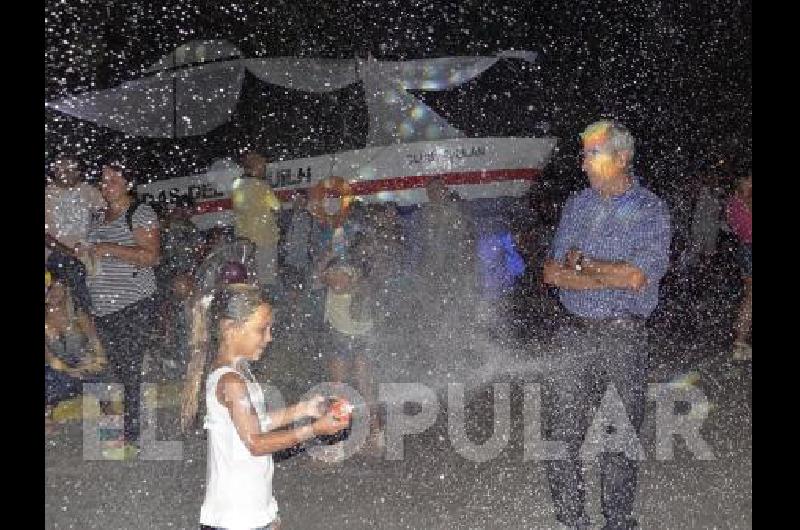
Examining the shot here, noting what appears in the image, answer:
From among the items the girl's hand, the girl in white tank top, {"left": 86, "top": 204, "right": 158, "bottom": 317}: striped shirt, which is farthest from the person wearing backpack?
the girl's hand

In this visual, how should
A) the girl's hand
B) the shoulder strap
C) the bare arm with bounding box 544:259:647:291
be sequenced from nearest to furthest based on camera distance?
the girl's hand, the bare arm with bounding box 544:259:647:291, the shoulder strap

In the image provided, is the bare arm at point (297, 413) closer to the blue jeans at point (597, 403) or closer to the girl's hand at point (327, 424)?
the girl's hand at point (327, 424)

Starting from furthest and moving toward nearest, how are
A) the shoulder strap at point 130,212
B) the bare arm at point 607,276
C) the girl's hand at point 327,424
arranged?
1. the shoulder strap at point 130,212
2. the bare arm at point 607,276
3. the girl's hand at point 327,424

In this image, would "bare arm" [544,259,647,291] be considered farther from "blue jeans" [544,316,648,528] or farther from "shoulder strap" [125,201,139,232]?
"shoulder strap" [125,201,139,232]

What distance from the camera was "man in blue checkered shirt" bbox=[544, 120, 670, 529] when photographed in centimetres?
128

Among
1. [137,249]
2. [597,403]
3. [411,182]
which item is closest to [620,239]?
[597,403]

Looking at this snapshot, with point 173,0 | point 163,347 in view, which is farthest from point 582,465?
point 173,0

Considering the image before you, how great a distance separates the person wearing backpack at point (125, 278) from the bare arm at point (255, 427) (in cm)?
51

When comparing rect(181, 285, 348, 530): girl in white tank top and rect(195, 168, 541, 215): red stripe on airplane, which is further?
rect(195, 168, 541, 215): red stripe on airplane

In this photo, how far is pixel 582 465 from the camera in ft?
4.48

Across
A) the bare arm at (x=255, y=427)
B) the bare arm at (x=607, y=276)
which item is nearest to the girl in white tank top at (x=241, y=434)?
the bare arm at (x=255, y=427)

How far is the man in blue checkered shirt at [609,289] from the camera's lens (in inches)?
50.4

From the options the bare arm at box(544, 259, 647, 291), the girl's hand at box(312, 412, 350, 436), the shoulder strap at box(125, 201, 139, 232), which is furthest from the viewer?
the shoulder strap at box(125, 201, 139, 232)

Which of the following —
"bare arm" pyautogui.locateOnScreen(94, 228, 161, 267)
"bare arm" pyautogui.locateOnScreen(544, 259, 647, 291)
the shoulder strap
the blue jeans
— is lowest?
the blue jeans
